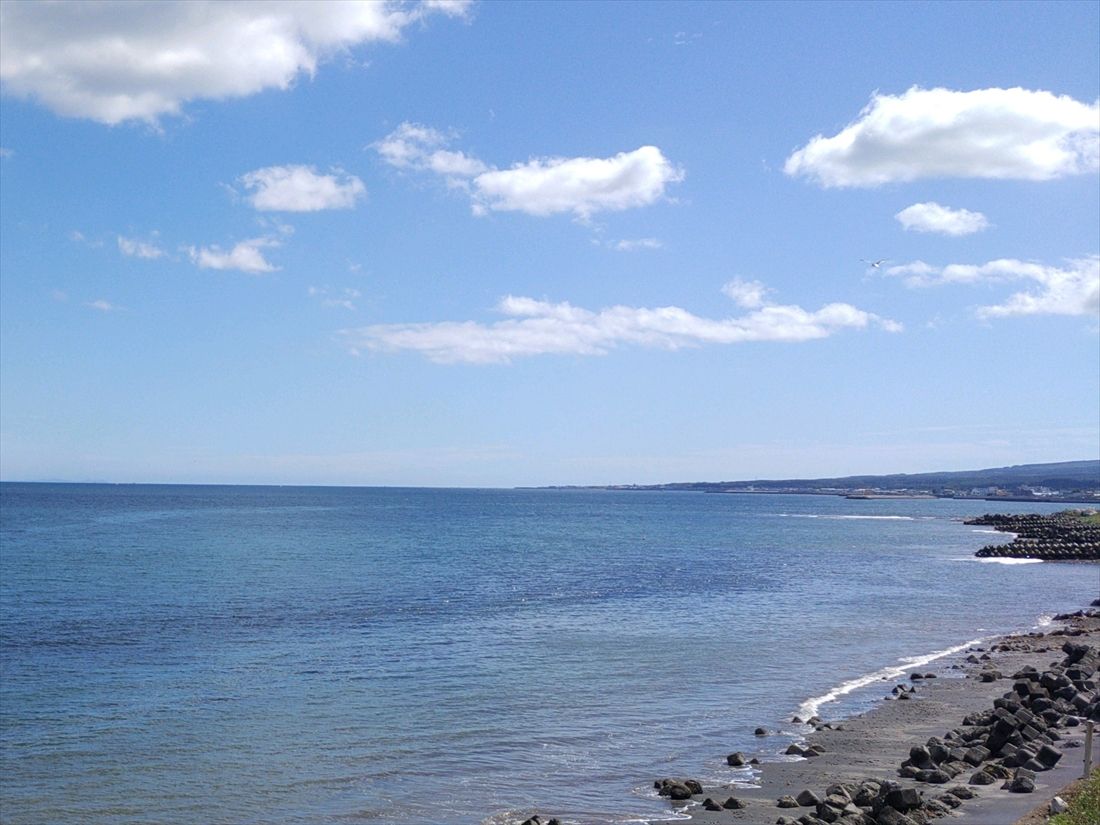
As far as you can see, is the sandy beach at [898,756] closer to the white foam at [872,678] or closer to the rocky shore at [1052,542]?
the white foam at [872,678]

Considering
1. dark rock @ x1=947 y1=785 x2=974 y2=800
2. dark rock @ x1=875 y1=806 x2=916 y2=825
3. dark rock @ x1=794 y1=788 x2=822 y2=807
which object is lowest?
dark rock @ x1=794 y1=788 x2=822 y2=807

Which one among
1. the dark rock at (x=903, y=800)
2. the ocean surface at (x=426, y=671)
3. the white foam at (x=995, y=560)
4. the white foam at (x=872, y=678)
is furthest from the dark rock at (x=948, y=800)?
the white foam at (x=995, y=560)

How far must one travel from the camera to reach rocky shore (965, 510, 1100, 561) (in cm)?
8594

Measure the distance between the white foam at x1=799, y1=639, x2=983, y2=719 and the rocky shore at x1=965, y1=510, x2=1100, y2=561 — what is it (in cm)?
5178

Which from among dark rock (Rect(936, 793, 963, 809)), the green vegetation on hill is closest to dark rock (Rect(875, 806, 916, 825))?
dark rock (Rect(936, 793, 963, 809))

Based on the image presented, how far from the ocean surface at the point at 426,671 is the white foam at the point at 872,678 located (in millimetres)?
158

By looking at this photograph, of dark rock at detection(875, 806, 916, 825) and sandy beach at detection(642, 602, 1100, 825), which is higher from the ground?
dark rock at detection(875, 806, 916, 825)

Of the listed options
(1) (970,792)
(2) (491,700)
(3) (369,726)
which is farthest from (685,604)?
(1) (970,792)

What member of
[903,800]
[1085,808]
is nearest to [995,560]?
[903,800]

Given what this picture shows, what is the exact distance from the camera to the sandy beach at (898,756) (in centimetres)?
1800

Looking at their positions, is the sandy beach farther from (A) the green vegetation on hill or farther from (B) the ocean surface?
(A) the green vegetation on hill

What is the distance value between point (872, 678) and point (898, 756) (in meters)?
9.95

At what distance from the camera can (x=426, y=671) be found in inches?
1233

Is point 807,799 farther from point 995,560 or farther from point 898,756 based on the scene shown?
point 995,560
